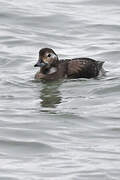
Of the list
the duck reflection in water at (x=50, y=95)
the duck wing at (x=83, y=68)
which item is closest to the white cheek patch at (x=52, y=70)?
the duck wing at (x=83, y=68)

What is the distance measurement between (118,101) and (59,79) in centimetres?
231

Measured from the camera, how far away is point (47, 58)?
17.1 m

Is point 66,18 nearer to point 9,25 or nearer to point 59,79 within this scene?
point 9,25

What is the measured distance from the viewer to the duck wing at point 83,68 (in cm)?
1691

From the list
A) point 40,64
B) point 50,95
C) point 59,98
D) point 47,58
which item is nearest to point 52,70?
point 47,58

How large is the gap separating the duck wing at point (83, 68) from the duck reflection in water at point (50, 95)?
49cm

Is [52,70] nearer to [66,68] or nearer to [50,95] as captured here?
[66,68]

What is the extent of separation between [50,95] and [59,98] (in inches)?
17.9

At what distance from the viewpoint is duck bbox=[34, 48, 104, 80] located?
666 inches

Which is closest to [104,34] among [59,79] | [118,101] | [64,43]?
[64,43]

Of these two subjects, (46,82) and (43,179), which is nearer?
(43,179)

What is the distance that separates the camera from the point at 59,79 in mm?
16969

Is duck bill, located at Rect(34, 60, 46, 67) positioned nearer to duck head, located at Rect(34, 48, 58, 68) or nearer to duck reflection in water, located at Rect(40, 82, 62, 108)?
duck head, located at Rect(34, 48, 58, 68)

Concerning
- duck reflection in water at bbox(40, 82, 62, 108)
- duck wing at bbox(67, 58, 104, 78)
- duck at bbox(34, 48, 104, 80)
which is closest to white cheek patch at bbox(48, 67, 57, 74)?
duck at bbox(34, 48, 104, 80)
